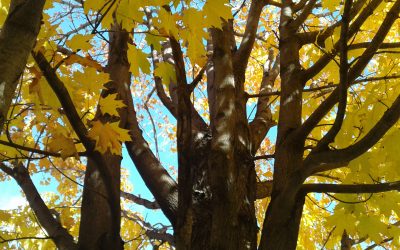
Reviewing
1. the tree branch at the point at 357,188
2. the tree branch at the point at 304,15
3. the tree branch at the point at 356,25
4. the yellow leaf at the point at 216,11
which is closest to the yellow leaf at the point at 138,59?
the yellow leaf at the point at 216,11

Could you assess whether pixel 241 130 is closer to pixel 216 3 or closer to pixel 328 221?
pixel 328 221

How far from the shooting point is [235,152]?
216 centimetres

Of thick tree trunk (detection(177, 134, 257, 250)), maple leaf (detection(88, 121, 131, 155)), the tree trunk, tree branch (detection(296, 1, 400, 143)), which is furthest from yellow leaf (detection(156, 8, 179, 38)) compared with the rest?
the tree trunk

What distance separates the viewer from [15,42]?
100 centimetres

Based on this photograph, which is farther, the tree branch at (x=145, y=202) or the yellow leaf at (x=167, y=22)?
the tree branch at (x=145, y=202)

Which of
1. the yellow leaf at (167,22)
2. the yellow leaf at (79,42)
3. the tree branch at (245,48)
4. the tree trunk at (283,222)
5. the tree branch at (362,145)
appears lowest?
the tree trunk at (283,222)

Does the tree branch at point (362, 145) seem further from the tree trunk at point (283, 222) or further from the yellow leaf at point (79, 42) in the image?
the yellow leaf at point (79, 42)

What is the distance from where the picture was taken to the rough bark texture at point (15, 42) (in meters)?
0.97

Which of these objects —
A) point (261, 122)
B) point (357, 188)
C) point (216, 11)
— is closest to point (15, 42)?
point (216, 11)

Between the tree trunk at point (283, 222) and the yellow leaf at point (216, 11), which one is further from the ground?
the yellow leaf at point (216, 11)

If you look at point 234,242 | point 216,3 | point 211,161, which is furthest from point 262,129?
point 216,3

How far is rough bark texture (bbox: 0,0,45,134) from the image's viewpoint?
974 millimetres

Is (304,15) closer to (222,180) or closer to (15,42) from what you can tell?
(222,180)

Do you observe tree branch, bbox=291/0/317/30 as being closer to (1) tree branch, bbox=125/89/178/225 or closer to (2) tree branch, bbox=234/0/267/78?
(2) tree branch, bbox=234/0/267/78
